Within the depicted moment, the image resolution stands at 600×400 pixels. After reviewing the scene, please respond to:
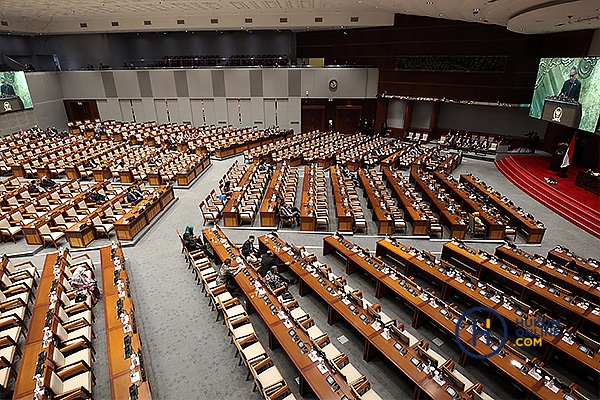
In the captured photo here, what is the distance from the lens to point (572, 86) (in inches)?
613

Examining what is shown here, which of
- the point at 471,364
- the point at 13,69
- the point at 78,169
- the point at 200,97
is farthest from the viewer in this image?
the point at 200,97

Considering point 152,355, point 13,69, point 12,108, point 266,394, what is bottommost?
point 152,355

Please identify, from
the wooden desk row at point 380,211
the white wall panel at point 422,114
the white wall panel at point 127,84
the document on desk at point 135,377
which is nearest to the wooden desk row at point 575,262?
the wooden desk row at point 380,211

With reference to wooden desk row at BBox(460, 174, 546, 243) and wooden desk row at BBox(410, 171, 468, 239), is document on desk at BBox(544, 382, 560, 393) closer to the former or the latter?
wooden desk row at BBox(410, 171, 468, 239)

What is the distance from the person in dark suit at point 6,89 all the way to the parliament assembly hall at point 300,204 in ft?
0.28

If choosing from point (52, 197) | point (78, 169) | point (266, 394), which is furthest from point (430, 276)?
point (78, 169)

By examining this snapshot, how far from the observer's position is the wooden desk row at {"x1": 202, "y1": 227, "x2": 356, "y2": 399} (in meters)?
5.21

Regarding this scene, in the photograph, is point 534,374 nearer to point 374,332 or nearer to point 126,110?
point 374,332

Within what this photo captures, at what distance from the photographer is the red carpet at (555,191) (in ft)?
40.6

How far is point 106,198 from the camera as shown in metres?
→ 13.8

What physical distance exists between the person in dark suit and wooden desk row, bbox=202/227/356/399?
26.6m

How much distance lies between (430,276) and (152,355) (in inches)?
262

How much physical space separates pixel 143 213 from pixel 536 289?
11959 mm

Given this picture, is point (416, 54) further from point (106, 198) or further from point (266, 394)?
point (266, 394)
